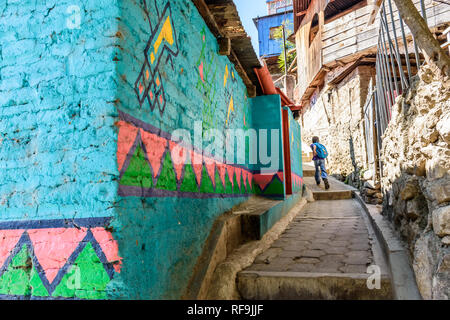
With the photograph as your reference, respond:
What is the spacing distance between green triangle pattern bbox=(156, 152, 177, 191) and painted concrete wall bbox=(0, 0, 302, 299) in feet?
0.05

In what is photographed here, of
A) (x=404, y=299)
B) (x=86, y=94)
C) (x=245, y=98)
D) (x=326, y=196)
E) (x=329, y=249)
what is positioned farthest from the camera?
(x=326, y=196)

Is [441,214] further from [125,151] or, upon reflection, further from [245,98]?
[245,98]

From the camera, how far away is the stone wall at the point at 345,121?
9.57m

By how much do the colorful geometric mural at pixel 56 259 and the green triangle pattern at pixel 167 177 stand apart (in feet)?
1.82

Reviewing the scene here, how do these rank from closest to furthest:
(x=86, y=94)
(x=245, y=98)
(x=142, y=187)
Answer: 1. (x=86, y=94)
2. (x=142, y=187)
3. (x=245, y=98)

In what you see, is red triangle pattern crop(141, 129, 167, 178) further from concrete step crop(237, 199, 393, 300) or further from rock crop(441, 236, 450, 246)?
rock crop(441, 236, 450, 246)

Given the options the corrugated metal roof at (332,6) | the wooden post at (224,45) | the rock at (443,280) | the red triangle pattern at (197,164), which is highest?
the corrugated metal roof at (332,6)

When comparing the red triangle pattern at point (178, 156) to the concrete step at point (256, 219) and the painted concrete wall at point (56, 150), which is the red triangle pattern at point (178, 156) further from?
the concrete step at point (256, 219)

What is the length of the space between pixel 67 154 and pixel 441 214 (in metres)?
2.25

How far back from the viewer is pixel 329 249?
129 inches

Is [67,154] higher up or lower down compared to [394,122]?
lower down

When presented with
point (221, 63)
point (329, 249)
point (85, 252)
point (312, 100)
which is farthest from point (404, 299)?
point (312, 100)

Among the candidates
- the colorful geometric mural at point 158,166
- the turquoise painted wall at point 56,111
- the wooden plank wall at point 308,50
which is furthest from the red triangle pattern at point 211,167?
the wooden plank wall at point 308,50

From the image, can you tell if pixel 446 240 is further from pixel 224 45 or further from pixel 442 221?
pixel 224 45
